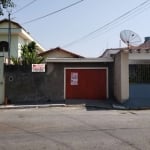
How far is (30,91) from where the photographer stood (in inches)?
1017

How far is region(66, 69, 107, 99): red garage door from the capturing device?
26.4 meters

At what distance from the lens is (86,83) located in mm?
26531

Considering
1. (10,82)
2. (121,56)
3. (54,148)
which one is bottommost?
(54,148)

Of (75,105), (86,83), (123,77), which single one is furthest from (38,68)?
(123,77)

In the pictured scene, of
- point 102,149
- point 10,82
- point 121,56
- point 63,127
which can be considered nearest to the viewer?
point 102,149

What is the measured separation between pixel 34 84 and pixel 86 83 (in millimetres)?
3593

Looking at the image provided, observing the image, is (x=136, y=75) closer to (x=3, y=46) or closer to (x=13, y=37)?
(x=13, y=37)

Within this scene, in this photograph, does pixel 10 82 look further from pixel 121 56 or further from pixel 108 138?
pixel 108 138

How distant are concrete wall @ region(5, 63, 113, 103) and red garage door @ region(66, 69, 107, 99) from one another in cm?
60

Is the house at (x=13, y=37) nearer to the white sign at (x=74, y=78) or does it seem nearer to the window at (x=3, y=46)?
the window at (x=3, y=46)

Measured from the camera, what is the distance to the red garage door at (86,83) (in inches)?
1041

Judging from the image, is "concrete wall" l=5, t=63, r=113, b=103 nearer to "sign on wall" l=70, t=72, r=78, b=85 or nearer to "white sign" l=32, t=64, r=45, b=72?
"white sign" l=32, t=64, r=45, b=72

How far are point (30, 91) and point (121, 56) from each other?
658 centimetres

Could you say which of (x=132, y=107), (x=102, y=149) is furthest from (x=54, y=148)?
(x=132, y=107)
